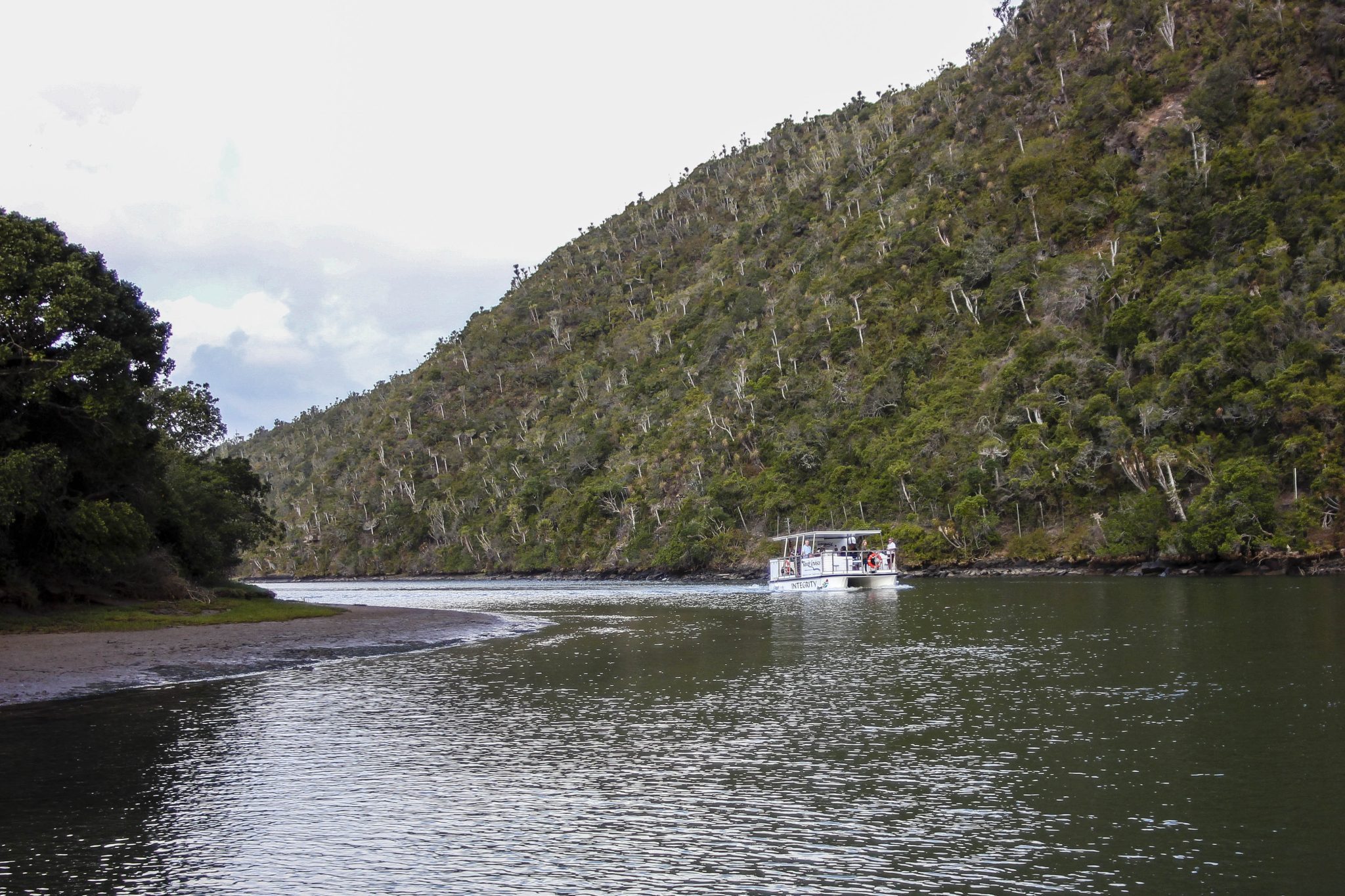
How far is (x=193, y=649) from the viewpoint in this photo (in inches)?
1321

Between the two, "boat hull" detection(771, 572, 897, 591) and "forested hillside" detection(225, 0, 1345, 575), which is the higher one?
"forested hillside" detection(225, 0, 1345, 575)

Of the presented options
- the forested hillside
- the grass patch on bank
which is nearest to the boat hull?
the forested hillside

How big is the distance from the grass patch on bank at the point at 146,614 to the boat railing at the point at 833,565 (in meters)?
36.6

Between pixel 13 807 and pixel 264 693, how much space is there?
11.5 metres

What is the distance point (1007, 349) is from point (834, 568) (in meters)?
Result: 39.0

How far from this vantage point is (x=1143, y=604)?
4541cm

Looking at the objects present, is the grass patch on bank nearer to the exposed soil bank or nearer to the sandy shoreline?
the sandy shoreline

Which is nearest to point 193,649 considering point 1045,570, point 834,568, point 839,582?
point 839,582

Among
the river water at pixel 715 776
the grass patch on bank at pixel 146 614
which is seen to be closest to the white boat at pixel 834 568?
the grass patch on bank at pixel 146 614

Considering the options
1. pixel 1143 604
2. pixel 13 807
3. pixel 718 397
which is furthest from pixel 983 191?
pixel 13 807

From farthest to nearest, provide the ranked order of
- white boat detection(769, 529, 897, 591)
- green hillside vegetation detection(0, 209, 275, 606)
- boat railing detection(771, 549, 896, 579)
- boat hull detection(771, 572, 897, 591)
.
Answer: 1. boat railing detection(771, 549, 896, 579)
2. white boat detection(769, 529, 897, 591)
3. boat hull detection(771, 572, 897, 591)
4. green hillside vegetation detection(0, 209, 275, 606)

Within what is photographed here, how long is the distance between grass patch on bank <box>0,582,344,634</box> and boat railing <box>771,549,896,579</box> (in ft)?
120

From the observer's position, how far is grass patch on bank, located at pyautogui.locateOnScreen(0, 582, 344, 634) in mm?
36938

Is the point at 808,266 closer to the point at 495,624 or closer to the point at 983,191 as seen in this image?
the point at 983,191
